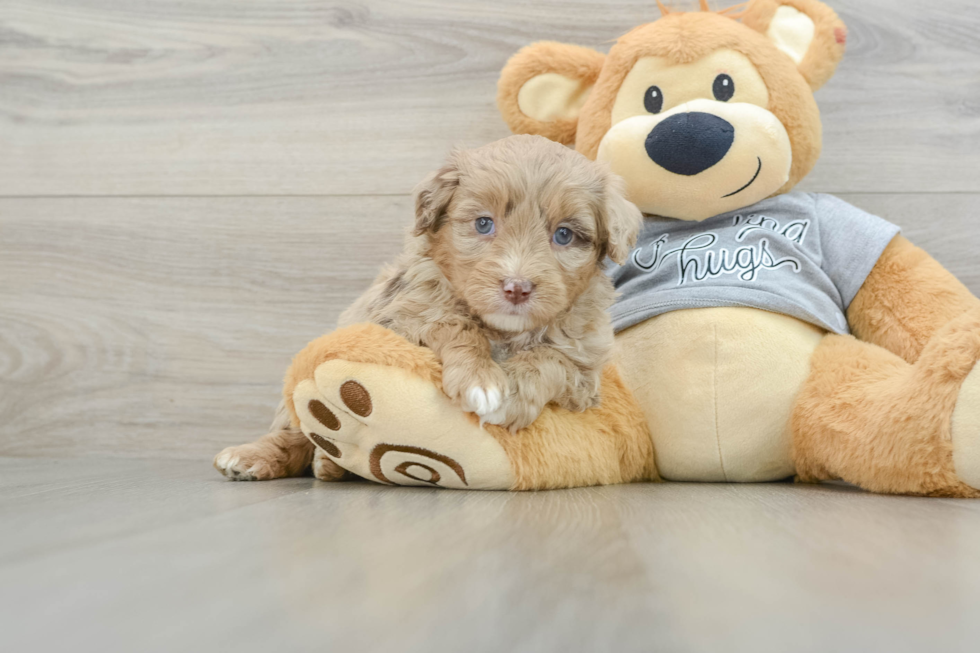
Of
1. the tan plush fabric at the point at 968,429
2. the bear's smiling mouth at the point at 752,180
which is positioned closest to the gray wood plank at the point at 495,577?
the tan plush fabric at the point at 968,429

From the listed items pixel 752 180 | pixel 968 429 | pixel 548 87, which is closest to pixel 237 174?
pixel 548 87

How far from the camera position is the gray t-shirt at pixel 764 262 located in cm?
114

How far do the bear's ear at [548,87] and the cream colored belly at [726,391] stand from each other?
1.50ft

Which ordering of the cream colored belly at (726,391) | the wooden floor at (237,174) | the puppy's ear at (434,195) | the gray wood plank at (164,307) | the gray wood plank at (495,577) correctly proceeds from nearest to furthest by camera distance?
the gray wood plank at (495,577) → the puppy's ear at (434,195) → the cream colored belly at (726,391) → the wooden floor at (237,174) → the gray wood plank at (164,307)

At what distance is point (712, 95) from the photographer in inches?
46.6

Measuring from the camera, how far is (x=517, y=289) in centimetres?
88

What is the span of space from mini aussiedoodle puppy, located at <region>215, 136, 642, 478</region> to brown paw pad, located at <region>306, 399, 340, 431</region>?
5.9 inches

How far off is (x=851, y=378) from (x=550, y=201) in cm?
52

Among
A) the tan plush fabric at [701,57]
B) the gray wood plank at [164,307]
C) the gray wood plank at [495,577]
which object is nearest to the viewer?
the gray wood plank at [495,577]

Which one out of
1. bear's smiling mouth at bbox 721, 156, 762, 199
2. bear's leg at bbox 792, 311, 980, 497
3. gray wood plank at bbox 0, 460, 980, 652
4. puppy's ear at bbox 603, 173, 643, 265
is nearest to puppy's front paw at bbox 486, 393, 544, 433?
gray wood plank at bbox 0, 460, 980, 652

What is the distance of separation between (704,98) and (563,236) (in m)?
0.43

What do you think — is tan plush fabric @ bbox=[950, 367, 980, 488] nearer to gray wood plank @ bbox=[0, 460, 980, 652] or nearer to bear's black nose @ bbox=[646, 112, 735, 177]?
gray wood plank @ bbox=[0, 460, 980, 652]

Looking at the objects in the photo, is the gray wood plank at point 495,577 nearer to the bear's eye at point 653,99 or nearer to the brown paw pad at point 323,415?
the brown paw pad at point 323,415

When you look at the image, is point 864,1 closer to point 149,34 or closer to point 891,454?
point 891,454
